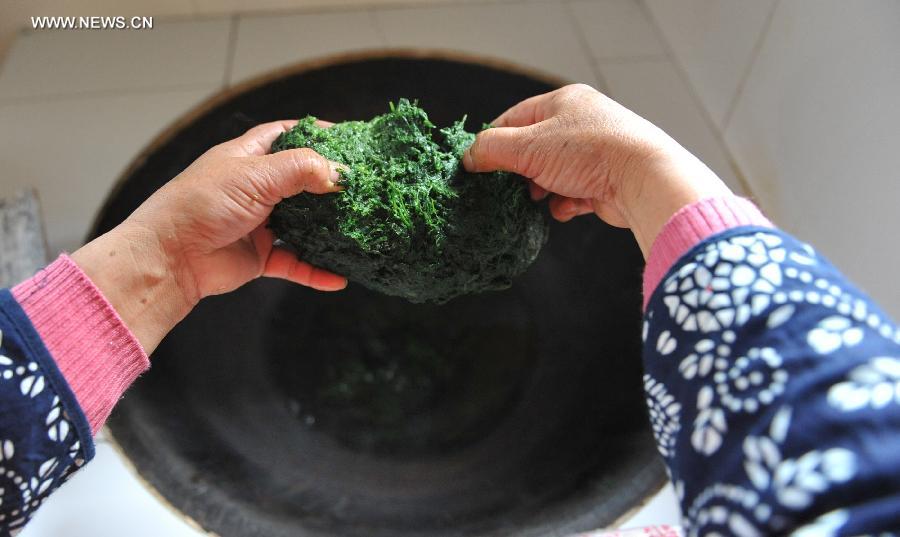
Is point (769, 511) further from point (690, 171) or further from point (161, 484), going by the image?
point (161, 484)

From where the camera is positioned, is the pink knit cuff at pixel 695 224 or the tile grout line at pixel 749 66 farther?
the tile grout line at pixel 749 66

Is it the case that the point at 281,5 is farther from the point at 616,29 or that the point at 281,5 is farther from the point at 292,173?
the point at 292,173

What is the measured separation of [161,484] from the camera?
712mm

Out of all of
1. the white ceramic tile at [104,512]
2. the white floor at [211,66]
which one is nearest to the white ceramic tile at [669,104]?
the white floor at [211,66]

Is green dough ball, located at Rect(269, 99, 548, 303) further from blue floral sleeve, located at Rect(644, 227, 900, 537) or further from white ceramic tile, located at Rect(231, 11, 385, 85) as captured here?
white ceramic tile, located at Rect(231, 11, 385, 85)

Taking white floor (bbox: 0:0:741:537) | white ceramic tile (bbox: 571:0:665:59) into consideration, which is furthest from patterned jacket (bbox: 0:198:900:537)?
white ceramic tile (bbox: 571:0:665:59)

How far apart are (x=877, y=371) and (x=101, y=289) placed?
67 centimetres

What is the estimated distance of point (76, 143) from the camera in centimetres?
127

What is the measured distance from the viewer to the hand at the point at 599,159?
1.99ft

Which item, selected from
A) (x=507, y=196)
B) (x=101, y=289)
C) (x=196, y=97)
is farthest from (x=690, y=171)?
(x=196, y=97)

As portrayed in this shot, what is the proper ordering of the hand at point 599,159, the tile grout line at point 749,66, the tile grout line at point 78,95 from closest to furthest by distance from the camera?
1. the hand at point 599,159
2. the tile grout line at point 749,66
3. the tile grout line at point 78,95

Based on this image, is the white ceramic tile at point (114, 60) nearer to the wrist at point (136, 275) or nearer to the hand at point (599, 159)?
the wrist at point (136, 275)

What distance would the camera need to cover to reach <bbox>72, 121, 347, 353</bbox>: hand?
0.65 metres

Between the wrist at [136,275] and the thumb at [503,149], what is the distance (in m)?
0.38
